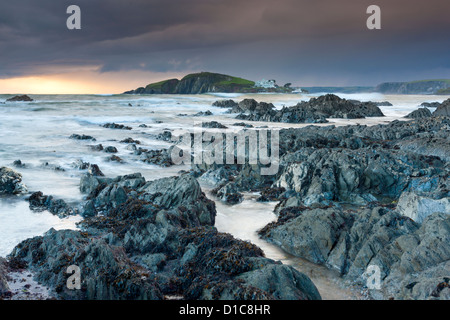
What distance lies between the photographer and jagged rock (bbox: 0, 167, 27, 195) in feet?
40.6

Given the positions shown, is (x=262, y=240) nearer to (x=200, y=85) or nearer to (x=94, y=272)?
(x=94, y=272)

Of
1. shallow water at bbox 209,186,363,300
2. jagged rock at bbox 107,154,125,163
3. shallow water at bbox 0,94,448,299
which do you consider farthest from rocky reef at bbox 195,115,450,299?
jagged rock at bbox 107,154,125,163

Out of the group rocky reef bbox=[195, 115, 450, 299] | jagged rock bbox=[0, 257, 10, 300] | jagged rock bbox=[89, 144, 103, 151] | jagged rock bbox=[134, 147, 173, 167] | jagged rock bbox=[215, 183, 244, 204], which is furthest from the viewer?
jagged rock bbox=[89, 144, 103, 151]

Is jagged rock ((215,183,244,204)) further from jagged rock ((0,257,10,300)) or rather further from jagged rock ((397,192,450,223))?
jagged rock ((0,257,10,300))

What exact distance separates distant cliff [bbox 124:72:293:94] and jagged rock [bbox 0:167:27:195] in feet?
410

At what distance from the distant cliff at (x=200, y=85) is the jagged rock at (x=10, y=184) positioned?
4916 inches

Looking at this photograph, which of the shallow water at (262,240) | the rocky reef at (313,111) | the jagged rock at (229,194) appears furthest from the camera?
the rocky reef at (313,111)

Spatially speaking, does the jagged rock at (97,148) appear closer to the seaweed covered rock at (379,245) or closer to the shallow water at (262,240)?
the shallow water at (262,240)

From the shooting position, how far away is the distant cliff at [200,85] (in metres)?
139

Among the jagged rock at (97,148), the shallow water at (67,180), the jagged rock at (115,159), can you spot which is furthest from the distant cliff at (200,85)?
the jagged rock at (115,159)

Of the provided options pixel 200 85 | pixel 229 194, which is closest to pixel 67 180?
pixel 229 194

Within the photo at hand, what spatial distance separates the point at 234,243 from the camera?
774 cm
